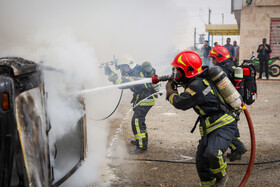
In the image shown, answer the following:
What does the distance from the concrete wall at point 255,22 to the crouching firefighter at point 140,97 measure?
1491 cm

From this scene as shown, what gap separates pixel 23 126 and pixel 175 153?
11.9 ft

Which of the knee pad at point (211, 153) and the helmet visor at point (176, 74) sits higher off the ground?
the helmet visor at point (176, 74)

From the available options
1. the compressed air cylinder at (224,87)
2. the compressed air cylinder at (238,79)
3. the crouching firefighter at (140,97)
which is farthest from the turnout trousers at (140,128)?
the compressed air cylinder at (224,87)

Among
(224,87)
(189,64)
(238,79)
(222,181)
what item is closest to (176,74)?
(189,64)

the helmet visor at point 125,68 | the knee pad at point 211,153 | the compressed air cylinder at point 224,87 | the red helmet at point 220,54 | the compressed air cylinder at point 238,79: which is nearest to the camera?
the knee pad at point 211,153

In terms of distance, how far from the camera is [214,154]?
3.28 meters

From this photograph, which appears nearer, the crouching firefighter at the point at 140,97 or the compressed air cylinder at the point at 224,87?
the compressed air cylinder at the point at 224,87

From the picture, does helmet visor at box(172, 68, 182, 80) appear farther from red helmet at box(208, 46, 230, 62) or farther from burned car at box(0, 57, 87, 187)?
red helmet at box(208, 46, 230, 62)

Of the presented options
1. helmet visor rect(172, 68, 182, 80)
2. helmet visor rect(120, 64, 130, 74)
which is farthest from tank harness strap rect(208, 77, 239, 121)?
helmet visor rect(120, 64, 130, 74)

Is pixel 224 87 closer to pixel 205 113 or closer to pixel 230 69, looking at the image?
pixel 205 113

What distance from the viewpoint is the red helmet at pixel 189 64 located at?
11.3 ft

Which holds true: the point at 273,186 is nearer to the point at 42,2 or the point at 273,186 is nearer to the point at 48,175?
the point at 48,175

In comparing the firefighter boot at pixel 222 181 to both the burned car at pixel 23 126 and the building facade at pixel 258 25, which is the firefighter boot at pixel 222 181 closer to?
the burned car at pixel 23 126

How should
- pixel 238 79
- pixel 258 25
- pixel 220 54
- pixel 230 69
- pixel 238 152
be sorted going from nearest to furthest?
pixel 238 152 → pixel 238 79 → pixel 230 69 → pixel 220 54 → pixel 258 25
